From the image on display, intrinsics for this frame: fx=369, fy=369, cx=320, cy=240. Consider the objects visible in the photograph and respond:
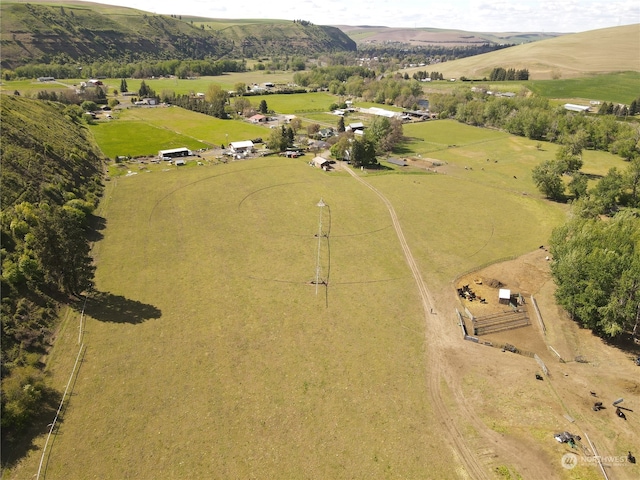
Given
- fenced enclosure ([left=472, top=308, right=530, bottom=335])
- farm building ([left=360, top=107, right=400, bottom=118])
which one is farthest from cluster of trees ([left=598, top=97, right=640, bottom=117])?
fenced enclosure ([left=472, top=308, right=530, bottom=335])

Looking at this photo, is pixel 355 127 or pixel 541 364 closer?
pixel 541 364

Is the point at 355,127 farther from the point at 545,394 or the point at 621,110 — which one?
the point at 545,394

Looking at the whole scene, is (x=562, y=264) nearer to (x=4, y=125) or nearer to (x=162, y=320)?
(x=162, y=320)

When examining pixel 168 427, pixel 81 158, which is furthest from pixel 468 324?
pixel 81 158

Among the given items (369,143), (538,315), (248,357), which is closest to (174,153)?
(369,143)

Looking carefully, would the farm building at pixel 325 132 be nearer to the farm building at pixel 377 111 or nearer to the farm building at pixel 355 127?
the farm building at pixel 355 127

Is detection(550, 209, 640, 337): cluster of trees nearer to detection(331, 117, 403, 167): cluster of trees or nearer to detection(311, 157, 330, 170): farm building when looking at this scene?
detection(331, 117, 403, 167): cluster of trees
